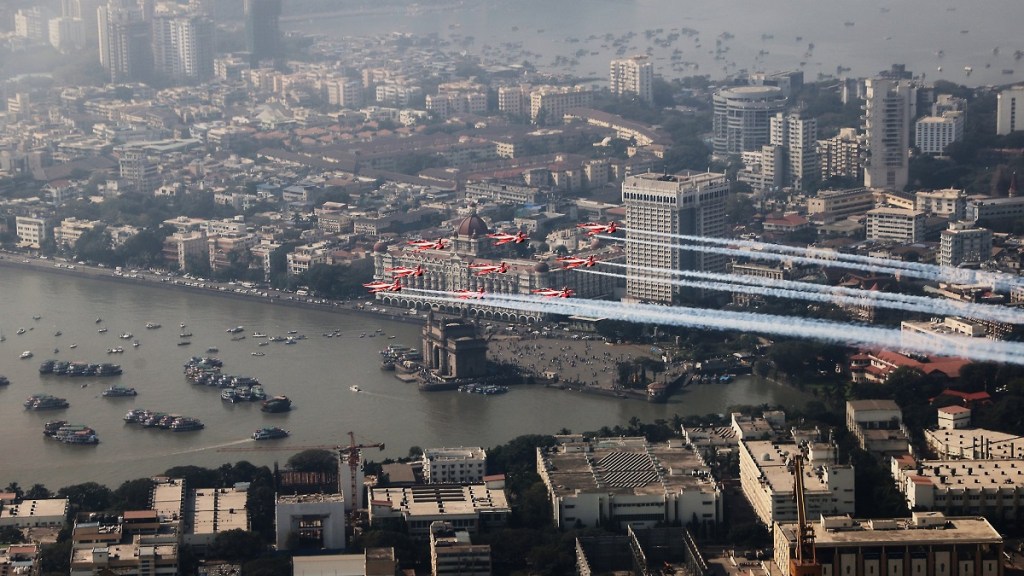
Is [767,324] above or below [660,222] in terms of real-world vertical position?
below

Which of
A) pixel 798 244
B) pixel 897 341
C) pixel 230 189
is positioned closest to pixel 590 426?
pixel 897 341

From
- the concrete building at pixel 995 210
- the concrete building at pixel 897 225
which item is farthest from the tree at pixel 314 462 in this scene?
the concrete building at pixel 995 210

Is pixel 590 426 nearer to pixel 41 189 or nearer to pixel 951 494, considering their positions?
pixel 951 494

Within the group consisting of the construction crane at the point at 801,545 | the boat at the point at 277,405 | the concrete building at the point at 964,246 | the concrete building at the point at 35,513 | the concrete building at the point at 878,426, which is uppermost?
the construction crane at the point at 801,545

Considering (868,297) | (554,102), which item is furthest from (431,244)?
(554,102)

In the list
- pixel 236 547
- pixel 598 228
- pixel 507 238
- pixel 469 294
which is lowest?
pixel 236 547

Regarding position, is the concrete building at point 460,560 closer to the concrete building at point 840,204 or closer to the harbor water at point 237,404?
the harbor water at point 237,404

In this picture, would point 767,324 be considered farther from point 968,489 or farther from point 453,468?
point 968,489

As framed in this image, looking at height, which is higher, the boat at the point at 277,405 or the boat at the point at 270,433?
the boat at the point at 277,405
